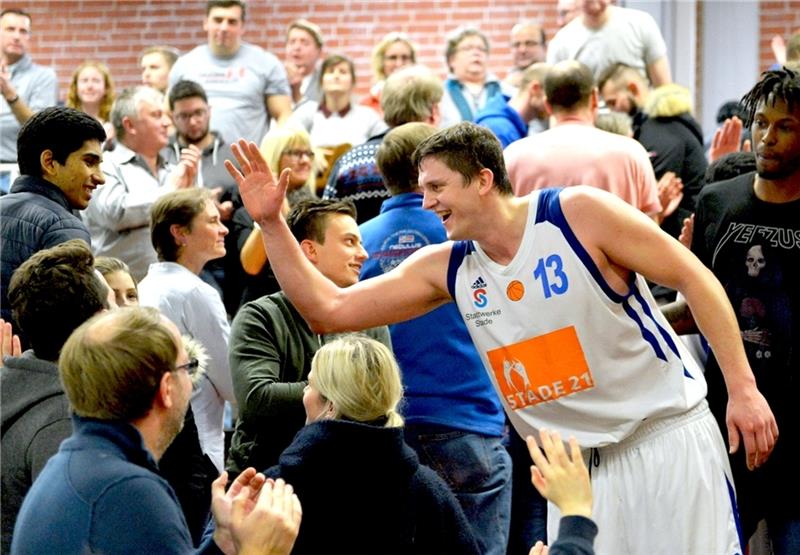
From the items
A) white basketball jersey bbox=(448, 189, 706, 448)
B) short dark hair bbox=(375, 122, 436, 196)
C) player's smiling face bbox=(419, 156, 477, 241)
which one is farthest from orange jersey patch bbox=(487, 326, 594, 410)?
short dark hair bbox=(375, 122, 436, 196)

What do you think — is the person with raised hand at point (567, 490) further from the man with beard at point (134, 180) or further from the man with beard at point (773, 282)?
the man with beard at point (134, 180)

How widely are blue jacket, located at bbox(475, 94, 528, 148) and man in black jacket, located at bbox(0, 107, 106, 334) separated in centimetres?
202

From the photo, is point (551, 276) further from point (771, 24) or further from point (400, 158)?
point (771, 24)

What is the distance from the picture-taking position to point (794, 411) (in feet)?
12.4

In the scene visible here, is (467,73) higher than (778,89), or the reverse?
(778,89)

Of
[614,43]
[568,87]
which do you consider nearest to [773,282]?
[568,87]

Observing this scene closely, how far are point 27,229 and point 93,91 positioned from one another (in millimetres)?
3423

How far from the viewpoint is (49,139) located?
4.29m

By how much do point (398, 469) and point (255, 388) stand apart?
83 centimetres

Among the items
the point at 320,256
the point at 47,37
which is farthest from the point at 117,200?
the point at 47,37

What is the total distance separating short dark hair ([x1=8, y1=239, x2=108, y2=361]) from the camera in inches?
122

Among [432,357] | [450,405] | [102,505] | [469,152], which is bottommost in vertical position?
[450,405]

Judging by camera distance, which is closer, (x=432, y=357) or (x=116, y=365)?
(x=116, y=365)

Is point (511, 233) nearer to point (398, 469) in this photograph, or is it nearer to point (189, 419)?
point (398, 469)
